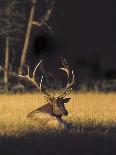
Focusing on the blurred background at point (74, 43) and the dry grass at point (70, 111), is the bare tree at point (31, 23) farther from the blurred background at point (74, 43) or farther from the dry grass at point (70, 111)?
the dry grass at point (70, 111)

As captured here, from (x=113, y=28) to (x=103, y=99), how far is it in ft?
24.3

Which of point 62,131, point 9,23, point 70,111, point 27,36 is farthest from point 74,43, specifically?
point 62,131

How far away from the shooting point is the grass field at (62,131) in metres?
11.4

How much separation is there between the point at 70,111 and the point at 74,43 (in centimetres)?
906

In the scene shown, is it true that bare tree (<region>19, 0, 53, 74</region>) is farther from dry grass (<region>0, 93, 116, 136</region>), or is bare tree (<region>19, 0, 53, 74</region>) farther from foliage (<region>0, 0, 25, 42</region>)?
dry grass (<region>0, 93, 116, 136</region>)

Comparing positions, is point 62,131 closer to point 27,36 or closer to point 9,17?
point 9,17

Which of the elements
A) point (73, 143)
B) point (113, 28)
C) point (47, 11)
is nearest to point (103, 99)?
point (47, 11)

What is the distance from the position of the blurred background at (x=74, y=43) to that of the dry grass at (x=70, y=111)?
3.19m

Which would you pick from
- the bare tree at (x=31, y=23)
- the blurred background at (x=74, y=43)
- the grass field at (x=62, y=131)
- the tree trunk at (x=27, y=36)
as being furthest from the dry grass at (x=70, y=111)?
the blurred background at (x=74, y=43)

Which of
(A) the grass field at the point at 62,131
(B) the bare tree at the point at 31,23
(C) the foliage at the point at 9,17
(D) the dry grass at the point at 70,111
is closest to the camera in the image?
(A) the grass field at the point at 62,131

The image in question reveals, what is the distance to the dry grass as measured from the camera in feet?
45.6

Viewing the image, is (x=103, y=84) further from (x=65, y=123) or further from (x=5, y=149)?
(x=5, y=149)

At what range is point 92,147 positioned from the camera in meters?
11.7

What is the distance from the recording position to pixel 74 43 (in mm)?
26484
